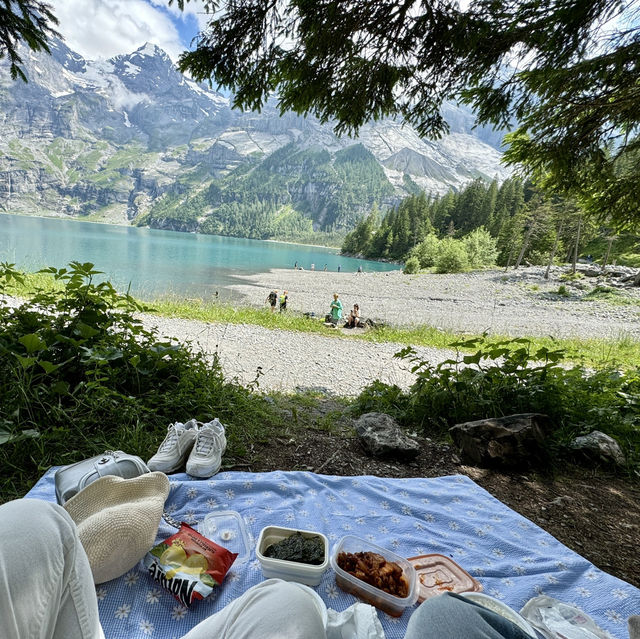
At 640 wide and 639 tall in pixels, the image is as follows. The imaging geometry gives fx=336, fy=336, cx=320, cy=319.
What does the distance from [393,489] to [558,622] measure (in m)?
1.10

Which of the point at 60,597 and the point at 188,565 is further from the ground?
the point at 60,597

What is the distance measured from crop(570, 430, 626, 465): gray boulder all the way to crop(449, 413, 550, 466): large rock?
338 millimetres

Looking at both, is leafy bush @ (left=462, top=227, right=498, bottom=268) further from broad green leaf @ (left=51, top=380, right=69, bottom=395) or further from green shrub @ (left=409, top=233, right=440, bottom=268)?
broad green leaf @ (left=51, top=380, right=69, bottom=395)

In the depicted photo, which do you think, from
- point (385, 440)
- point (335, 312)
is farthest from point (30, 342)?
point (335, 312)

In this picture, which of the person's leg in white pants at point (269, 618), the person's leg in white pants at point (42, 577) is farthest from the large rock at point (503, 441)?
the person's leg in white pants at point (42, 577)

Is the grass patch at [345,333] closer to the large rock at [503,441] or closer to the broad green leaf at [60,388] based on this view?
the large rock at [503,441]

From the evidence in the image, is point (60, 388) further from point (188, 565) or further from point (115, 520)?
point (188, 565)

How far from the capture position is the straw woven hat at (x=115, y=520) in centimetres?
131

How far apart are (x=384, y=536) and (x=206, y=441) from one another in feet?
4.38

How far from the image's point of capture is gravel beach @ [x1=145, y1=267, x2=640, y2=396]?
6500 millimetres

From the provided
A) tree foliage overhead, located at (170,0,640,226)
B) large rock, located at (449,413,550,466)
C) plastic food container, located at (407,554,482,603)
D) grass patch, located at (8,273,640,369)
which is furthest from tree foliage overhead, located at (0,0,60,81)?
grass patch, located at (8,273,640,369)

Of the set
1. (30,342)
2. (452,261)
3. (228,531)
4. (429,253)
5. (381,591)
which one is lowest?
(228,531)

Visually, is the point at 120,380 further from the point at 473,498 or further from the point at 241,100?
the point at 241,100

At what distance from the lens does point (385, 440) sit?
3.08m
